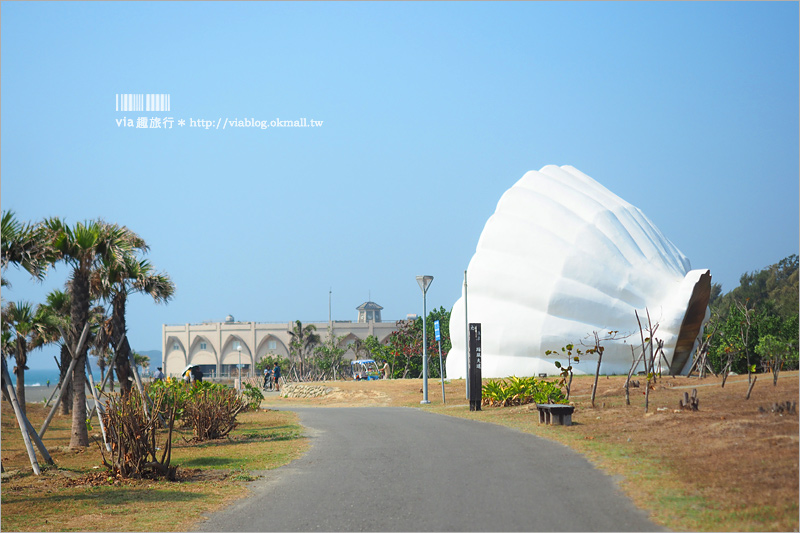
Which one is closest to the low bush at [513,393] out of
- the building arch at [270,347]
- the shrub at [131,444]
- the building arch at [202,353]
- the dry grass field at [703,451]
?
the dry grass field at [703,451]

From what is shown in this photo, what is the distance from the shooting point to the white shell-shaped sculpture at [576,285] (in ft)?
90.6

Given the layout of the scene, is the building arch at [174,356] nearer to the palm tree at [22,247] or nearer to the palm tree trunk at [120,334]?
the palm tree trunk at [120,334]

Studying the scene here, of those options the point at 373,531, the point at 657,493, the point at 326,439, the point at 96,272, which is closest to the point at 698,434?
the point at 657,493

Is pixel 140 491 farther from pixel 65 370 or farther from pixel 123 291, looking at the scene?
pixel 65 370

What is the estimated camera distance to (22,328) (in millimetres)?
24719

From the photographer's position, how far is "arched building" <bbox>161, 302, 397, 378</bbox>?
9000 cm

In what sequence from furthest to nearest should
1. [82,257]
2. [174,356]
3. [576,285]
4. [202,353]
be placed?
1. [174,356]
2. [202,353]
3. [576,285]
4. [82,257]

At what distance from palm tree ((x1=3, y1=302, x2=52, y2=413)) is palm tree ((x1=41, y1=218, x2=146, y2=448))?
6002mm

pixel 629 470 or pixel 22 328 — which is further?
pixel 22 328

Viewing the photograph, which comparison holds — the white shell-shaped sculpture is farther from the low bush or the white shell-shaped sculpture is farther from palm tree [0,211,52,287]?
palm tree [0,211,52,287]

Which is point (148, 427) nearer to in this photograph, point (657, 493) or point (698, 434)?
point (657, 493)

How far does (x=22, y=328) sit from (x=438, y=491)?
69.0ft

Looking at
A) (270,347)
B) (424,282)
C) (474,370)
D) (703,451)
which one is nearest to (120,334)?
(474,370)

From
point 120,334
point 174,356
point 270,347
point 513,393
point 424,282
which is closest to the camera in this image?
point 120,334
